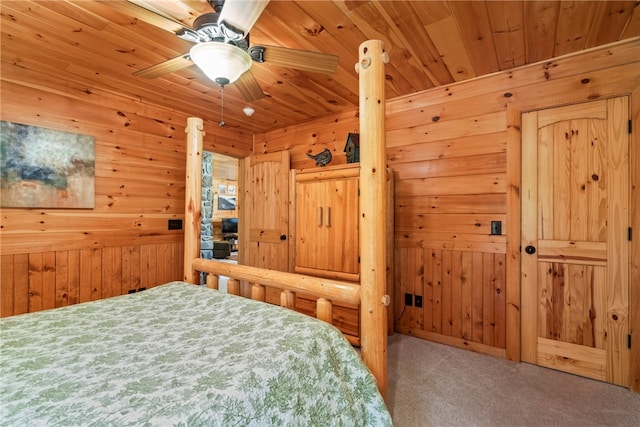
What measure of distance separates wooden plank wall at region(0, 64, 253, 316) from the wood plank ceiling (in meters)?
0.17

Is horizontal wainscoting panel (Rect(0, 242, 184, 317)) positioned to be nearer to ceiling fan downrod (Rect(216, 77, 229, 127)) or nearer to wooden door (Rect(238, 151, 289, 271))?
wooden door (Rect(238, 151, 289, 271))

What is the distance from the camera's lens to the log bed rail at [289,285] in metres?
1.41

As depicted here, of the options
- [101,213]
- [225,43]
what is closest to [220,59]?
[225,43]

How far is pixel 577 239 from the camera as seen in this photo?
7.10 feet

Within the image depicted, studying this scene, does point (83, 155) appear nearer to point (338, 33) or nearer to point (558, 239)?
point (338, 33)

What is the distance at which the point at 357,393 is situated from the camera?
4.01ft

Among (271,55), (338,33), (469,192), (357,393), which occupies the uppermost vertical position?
(338,33)

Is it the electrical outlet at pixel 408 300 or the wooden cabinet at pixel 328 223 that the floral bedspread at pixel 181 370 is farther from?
the electrical outlet at pixel 408 300

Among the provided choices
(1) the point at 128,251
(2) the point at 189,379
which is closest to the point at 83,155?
(1) the point at 128,251

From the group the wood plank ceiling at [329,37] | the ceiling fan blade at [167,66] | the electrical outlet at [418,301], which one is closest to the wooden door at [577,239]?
the wood plank ceiling at [329,37]

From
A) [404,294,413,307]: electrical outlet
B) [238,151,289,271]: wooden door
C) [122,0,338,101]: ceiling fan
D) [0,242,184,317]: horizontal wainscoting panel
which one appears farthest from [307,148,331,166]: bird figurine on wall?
[0,242,184,317]: horizontal wainscoting panel

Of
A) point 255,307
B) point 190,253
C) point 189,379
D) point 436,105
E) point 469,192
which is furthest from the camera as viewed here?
point 436,105

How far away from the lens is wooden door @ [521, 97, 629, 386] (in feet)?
6.72

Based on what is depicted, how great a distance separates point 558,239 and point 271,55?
2.40 m
